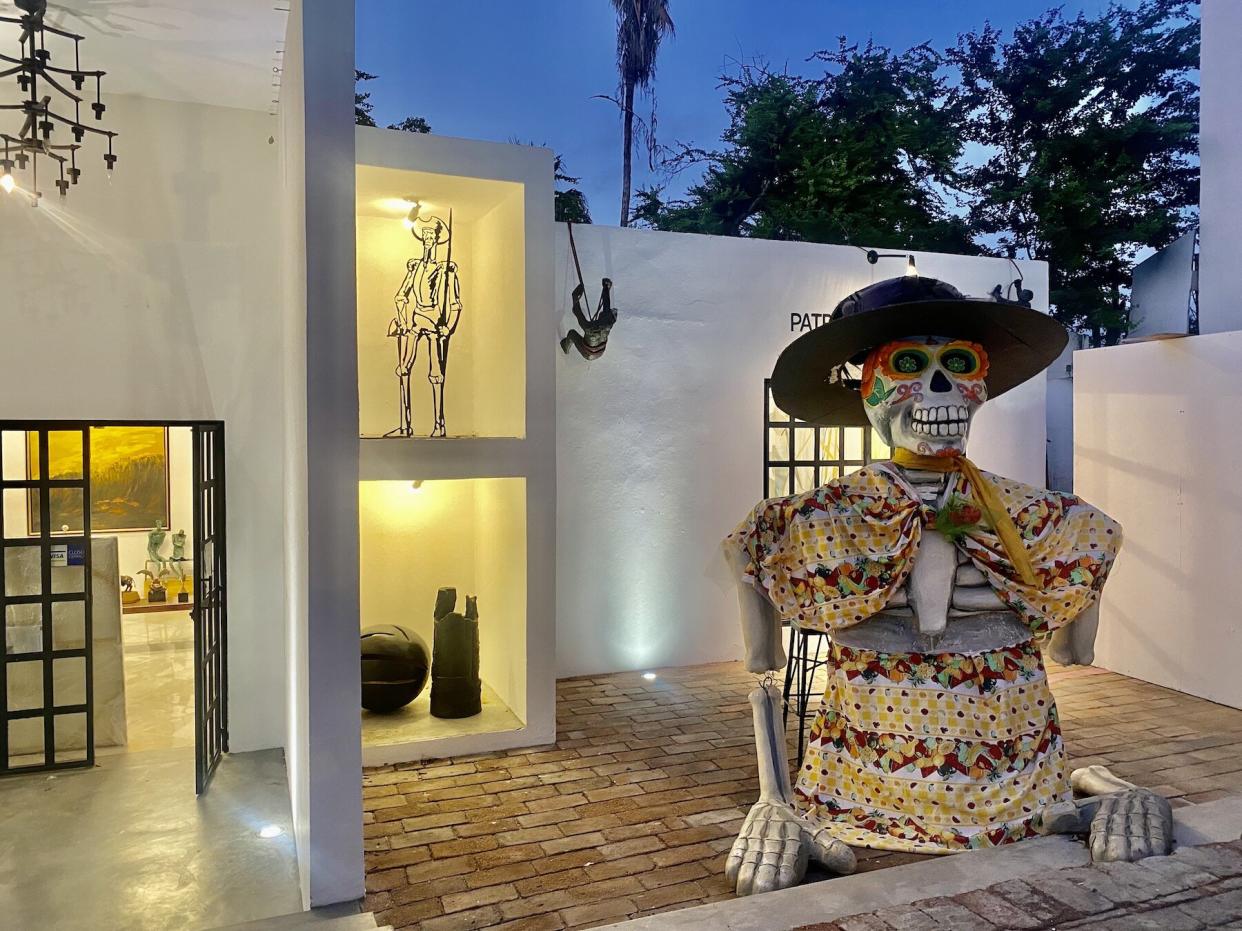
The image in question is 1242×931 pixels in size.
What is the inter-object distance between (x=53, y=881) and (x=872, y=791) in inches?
131

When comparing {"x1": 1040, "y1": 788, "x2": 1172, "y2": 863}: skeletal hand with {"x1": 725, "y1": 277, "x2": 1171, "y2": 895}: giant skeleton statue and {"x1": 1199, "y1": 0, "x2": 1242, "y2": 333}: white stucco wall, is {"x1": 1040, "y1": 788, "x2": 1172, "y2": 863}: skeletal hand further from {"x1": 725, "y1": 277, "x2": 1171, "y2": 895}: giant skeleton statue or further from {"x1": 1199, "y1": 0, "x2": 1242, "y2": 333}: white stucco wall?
{"x1": 1199, "y1": 0, "x2": 1242, "y2": 333}: white stucco wall

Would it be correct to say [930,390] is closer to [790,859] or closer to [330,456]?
[790,859]

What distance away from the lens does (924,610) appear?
3611 mm

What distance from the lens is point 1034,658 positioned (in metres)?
3.74

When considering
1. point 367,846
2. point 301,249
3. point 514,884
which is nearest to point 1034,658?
point 514,884

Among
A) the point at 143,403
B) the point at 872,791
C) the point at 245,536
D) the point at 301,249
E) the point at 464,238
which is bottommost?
the point at 872,791

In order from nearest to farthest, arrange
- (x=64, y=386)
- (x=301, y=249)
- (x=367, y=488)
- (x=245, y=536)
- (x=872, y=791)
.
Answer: (x=301, y=249) → (x=872, y=791) → (x=64, y=386) → (x=245, y=536) → (x=367, y=488)

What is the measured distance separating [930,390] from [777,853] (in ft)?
6.24

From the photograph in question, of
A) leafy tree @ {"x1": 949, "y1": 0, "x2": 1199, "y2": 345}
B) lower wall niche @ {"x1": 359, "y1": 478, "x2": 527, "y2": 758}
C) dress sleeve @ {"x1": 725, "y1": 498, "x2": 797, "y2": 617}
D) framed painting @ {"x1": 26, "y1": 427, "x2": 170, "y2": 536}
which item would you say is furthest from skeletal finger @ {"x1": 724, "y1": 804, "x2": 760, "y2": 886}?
leafy tree @ {"x1": 949, "y1": 0, "x2": 1199, "y2": 345}

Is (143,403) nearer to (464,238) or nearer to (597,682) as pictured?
(464,238)

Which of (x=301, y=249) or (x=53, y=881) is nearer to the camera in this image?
(x=301, y=249)

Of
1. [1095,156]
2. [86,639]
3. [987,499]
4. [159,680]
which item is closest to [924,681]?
[987,499]

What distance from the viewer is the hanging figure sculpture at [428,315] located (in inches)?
221

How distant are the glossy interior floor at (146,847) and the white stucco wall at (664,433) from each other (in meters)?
2.33
